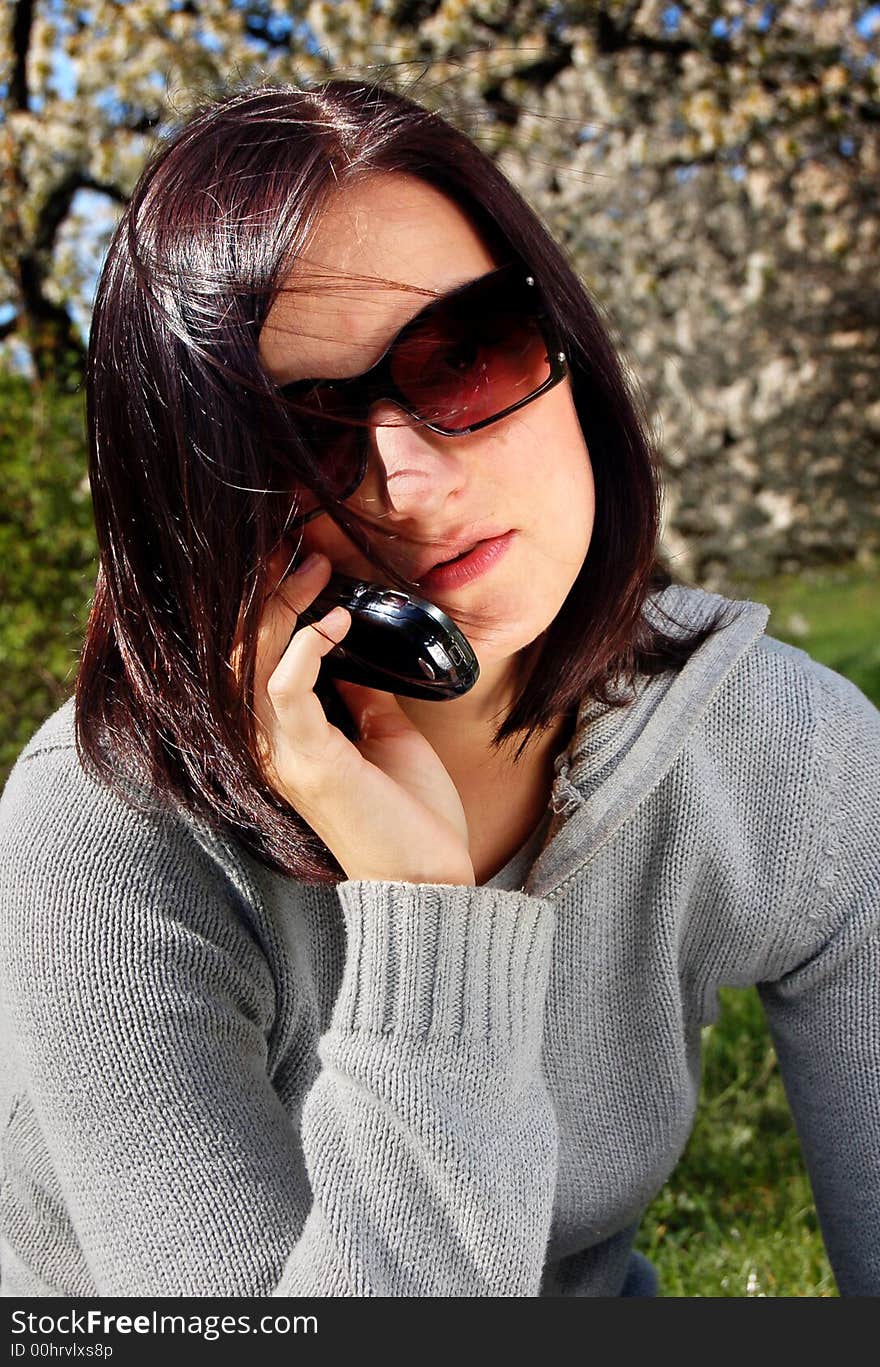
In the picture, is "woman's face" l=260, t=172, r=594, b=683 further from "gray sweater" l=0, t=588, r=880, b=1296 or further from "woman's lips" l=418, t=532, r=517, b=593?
"gray sweater" l=0, t=588, r=880, b=1296

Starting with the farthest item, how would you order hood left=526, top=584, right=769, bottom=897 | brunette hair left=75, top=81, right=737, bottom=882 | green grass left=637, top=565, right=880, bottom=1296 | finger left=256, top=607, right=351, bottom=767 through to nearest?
green grass left=637, top=565, right=880, bottom=1296
hood left=526, top=584, right=769, bottom=897
finger left=256, top=607, right=351, bottom=767
brunette hair left=75, top=81, right=737, bottom=882

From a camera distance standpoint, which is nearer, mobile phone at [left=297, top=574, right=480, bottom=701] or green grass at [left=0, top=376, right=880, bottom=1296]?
mobile phone at [left=297, top=574, right=480, bottom=701]

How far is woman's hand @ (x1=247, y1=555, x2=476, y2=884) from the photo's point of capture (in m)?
1.61

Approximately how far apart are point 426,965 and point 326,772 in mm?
250

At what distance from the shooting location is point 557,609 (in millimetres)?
1741

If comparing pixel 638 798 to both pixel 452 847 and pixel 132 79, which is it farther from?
pixel 132 79

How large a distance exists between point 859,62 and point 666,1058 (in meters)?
5.64

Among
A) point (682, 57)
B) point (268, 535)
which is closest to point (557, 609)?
point (268, 535)

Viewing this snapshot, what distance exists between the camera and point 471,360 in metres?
1.59

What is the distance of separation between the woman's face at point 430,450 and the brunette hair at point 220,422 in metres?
0.03

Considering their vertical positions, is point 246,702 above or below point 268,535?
below

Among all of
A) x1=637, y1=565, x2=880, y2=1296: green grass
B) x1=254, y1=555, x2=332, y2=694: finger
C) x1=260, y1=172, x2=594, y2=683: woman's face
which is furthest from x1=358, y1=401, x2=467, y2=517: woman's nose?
x1=637, y1=565, x2=880, y2=1296: green grass

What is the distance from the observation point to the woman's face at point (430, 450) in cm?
152

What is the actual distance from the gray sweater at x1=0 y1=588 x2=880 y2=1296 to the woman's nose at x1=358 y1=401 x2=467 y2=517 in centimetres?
45
